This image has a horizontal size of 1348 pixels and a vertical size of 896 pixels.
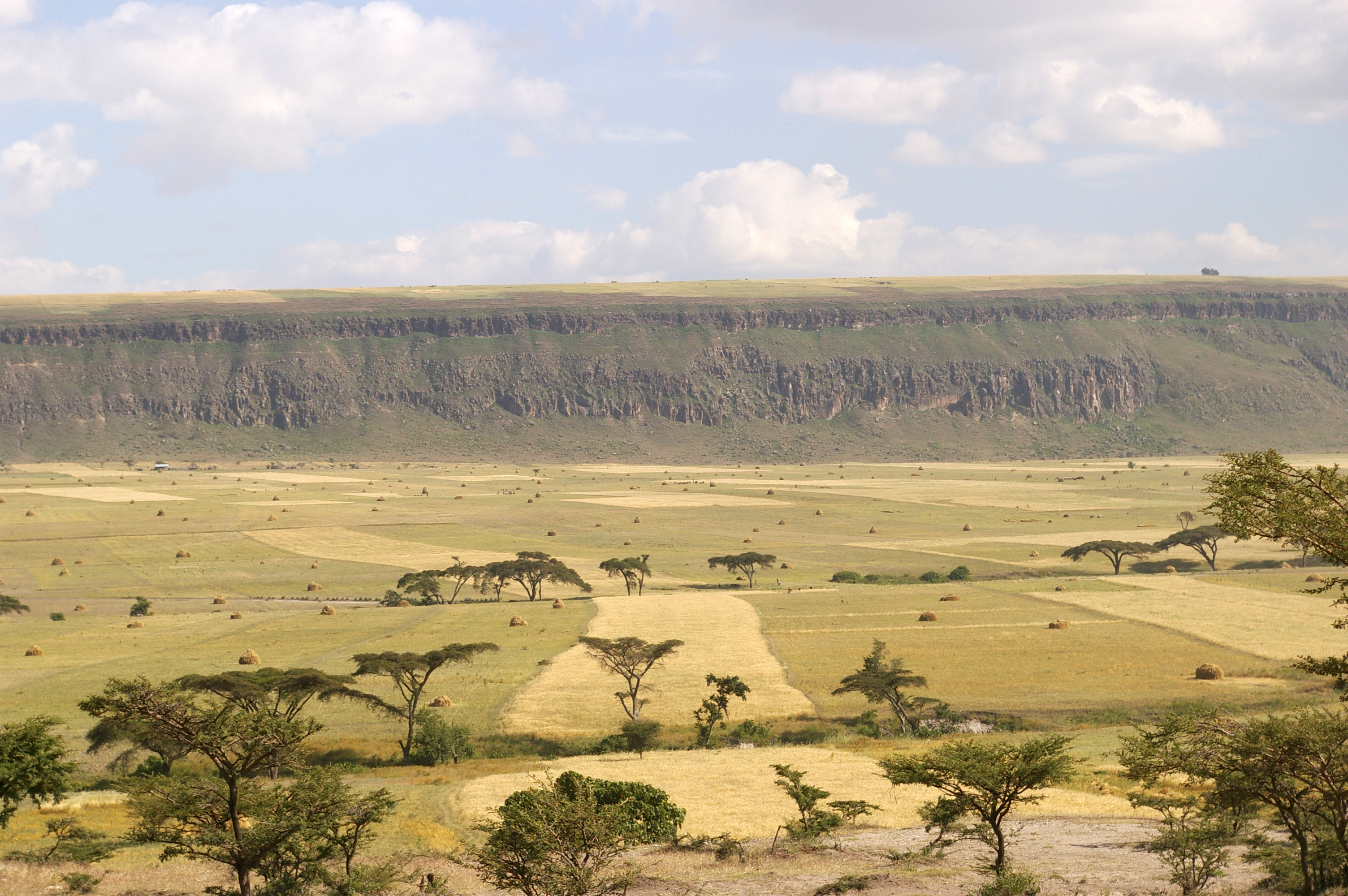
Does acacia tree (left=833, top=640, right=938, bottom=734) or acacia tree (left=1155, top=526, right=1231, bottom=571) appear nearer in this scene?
acacia tree (left=833, top=640, right=938, bottom=734)

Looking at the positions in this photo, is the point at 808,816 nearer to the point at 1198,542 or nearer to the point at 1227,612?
the point at 1227,612

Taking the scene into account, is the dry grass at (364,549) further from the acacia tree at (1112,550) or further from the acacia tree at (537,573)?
the acacia tree at (1112,550)

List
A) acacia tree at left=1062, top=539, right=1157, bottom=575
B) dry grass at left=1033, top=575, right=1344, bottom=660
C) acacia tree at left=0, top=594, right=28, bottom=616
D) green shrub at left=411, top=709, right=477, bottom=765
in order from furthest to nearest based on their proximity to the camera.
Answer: acacia tree at left=1062, top=539, right=1157, bottom=575 → acacia tree at left=0, top=594, right=28, bottom=616 → dry grass at left=1033, top=575, right=1344, bottom=660 → green shrub at left=411, top=709, right=477, bottom=765

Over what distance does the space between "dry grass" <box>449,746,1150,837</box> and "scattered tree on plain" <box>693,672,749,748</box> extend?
206 cm

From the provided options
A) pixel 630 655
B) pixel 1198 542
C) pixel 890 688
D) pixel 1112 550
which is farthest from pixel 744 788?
pixel 1198 542

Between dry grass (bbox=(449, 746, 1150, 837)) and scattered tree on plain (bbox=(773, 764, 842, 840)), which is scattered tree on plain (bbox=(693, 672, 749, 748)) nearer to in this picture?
dry grass (bbox=(449, 746, 1150, 837))

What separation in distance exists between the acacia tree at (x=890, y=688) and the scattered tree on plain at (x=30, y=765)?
3225cm

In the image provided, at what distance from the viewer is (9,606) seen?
A: 7456 cm

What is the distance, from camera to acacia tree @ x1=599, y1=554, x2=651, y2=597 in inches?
3461

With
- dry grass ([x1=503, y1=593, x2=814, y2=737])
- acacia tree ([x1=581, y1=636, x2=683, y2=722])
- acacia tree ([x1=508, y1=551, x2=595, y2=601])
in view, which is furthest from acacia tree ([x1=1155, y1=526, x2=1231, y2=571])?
acacia tree ([x1=581, y1=636, x2=683, y2=722])

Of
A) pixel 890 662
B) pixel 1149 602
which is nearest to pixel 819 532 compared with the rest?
pixel 1149 602

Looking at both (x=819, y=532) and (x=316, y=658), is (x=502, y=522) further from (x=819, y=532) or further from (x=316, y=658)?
(x=316, y=658)

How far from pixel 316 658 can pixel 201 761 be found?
16517 millimetres

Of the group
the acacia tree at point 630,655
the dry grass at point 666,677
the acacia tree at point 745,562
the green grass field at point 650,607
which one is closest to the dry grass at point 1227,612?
the green grass field at point 650,607
